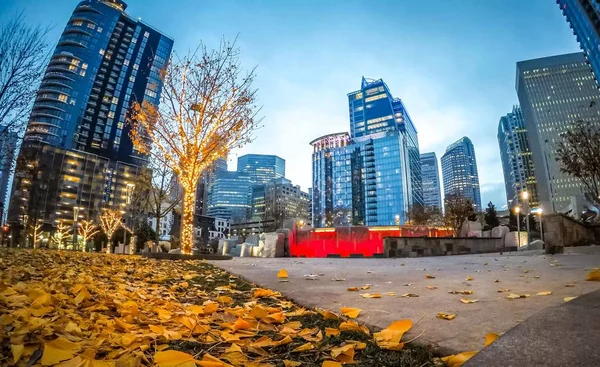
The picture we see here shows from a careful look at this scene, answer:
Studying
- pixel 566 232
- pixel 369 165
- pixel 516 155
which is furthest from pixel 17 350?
pixel 516 155

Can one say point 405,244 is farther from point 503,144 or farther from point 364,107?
point 503,144

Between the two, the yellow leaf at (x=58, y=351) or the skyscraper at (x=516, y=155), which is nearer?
the yellow leaf at (x=58, y=351)

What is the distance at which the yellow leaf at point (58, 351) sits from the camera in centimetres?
106

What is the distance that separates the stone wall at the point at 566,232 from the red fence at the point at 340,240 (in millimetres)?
8894

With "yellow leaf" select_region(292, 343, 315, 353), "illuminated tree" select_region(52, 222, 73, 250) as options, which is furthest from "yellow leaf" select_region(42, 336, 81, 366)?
"illuminated tree" select_region(52, 222, 73, 250)

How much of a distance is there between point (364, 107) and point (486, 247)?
16272 centimetres

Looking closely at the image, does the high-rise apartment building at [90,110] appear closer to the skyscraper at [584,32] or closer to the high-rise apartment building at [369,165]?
the high-rise apartment building at [369,165]

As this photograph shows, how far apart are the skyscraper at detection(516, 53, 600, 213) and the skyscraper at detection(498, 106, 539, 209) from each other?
2174cm

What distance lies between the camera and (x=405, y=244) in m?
11.7

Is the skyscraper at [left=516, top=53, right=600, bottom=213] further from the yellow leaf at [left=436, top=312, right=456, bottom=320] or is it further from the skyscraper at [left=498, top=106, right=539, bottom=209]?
the yellow leaf at [left=436, top=312, right=456, bottom=320]

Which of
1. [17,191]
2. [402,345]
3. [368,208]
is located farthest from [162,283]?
[368,208]

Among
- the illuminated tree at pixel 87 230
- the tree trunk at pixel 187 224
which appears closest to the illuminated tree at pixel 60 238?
the illuminated tree at pixel 87 230

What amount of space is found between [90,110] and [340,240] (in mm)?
113509

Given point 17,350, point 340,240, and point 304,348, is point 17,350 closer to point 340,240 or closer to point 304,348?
point 304,348
